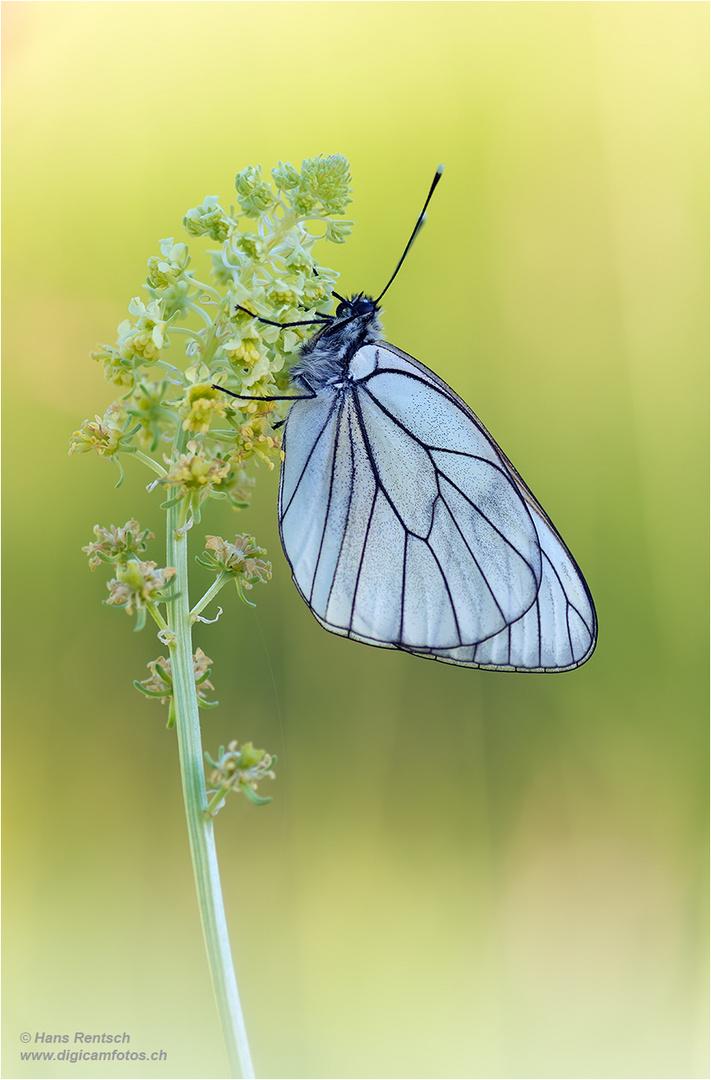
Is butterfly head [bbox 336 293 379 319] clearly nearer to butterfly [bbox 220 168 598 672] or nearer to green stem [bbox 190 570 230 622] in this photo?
butterfly [bbox 220 168 598 672]

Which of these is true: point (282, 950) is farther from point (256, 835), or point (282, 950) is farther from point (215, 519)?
point (215, 519)

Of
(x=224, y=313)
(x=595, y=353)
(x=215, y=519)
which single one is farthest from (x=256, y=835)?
(x=595, y=353)

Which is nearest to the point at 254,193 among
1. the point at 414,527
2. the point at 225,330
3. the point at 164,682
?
the point at 225,330

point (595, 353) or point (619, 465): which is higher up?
point (595, 353)

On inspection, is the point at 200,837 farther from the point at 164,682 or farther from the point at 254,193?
the point at 254,193

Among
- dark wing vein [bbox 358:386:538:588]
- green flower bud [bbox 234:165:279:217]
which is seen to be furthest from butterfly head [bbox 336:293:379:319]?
green flower bud [bbox 234:165:279:217]

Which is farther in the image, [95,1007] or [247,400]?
[95,1007]

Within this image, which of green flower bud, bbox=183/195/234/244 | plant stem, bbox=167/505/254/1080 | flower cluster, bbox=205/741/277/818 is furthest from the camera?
green flower bud, bbox=183/195/234/244
